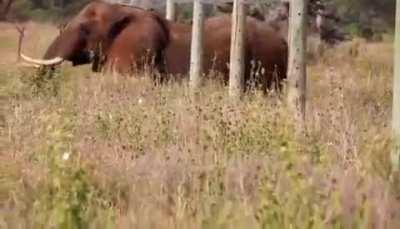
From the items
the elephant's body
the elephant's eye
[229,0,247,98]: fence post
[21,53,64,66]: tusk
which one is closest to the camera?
[229,0,247,98]: fence post

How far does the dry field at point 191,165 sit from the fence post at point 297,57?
22 centimetres

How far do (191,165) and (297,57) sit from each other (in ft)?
8.54

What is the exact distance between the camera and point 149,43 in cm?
1828

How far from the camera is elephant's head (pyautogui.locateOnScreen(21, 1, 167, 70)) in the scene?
18.2 metres

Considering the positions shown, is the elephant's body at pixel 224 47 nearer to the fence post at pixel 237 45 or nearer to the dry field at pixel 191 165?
the fence post at pixel 237 45

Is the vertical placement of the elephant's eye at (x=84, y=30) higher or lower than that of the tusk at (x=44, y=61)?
higher

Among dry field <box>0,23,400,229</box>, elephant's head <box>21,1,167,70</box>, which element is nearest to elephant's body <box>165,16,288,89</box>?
elephant's head <box>21,1,167,70</box>

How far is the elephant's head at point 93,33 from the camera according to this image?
18.2m

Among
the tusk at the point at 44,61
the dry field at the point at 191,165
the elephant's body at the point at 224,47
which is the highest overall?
the elephant's body at the point at 224,47

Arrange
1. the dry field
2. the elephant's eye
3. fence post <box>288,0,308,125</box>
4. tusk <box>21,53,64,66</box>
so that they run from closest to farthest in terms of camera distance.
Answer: the dry field < fence post <box>288,0,308,125</box> < tusk <box>21,53,64,66</box> < the elephant's eye

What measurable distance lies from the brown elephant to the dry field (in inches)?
232

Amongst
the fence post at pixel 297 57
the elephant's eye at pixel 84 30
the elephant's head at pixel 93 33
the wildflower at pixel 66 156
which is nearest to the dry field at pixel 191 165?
the wildflower at pixel 66 156

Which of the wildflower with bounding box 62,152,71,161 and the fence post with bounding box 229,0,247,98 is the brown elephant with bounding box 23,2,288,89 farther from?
the wildflower with bounding box 62,152,71,161

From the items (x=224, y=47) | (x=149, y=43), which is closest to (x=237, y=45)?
(x=224, y=47)
